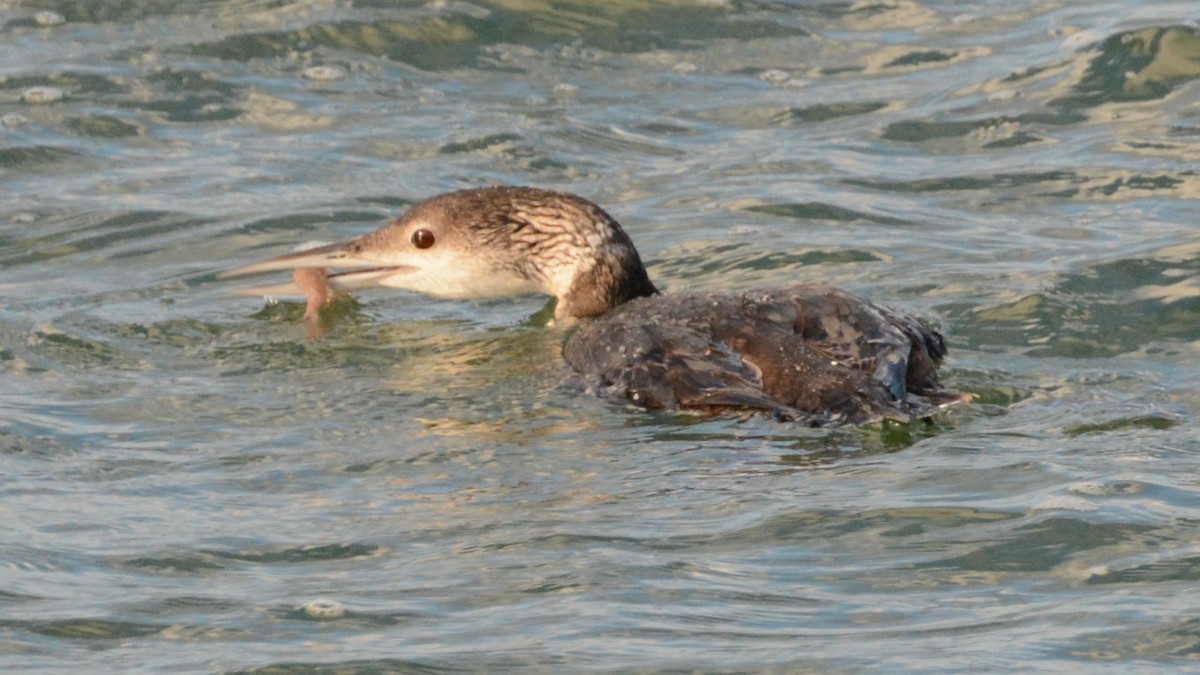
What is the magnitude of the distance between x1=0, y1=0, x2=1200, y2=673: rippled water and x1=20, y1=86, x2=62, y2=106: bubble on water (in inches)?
1.2

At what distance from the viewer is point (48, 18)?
12.9 m

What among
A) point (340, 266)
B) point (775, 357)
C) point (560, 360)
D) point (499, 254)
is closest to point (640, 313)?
point (560, 360)

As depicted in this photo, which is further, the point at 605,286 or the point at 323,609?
the point at 605,286

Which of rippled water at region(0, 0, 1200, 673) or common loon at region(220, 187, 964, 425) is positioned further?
common loon at region(220, 187, 964, 425)

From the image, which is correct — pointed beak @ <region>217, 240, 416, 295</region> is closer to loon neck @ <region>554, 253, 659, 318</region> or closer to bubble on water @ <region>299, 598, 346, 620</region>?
loon neck @ <region>554, 253, 659, 318</region>

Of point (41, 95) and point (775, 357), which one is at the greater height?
point (41, 95)

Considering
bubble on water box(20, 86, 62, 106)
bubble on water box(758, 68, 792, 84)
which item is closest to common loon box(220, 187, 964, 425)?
bubble on water box(20, 86, 62, 106)

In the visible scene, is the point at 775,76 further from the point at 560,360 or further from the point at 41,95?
the point at 560,360

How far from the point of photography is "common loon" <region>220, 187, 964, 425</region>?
6742 millimetres

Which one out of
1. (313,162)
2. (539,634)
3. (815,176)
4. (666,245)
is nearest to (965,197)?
(815,176)

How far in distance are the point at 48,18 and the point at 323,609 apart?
334 inches

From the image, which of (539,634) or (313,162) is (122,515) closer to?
(539,634)

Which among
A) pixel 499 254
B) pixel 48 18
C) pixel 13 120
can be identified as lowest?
pixel 499 254

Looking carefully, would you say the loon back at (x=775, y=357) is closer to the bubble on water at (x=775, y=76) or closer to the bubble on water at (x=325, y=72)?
the bubble on water at (x=775, y=76)
